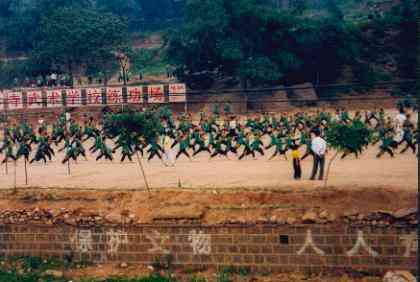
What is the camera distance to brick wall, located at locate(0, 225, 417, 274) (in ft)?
37.7

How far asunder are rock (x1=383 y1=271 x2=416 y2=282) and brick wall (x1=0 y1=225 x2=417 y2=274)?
0.25 metres

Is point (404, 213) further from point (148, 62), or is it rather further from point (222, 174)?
point (148, 62)

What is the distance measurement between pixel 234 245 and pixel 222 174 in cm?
486

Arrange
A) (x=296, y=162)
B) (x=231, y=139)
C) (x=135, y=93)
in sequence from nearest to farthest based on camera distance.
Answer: (x=296, y=162) → (x=231, y=139) → (x=135, y=93)

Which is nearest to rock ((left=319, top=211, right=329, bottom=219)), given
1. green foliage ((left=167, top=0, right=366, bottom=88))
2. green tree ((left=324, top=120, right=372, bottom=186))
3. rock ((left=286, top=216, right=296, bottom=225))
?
rock ((left=286, top=216, right=296, bottom=225))

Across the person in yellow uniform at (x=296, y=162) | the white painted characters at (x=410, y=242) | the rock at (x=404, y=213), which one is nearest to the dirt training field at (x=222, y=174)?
the person in yellow uniform at (x=296, y=162)

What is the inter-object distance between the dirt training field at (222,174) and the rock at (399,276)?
7.46ft

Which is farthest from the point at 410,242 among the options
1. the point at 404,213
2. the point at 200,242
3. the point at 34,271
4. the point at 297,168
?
the point at 34,271

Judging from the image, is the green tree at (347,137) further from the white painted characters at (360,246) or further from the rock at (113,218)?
the rock at (113,218)

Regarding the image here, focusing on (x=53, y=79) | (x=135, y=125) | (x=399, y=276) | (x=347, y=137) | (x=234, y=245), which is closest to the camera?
(x=399, y=276)

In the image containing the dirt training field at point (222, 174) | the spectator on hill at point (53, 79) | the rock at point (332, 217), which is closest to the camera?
the rock at point (332, 217)

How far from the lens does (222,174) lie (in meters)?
17.0

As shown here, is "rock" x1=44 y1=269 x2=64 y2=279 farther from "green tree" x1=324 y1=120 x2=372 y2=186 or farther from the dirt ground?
"green tree" x1=324 y1=120 x2=372 y2=186

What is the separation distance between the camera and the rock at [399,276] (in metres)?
10.9
